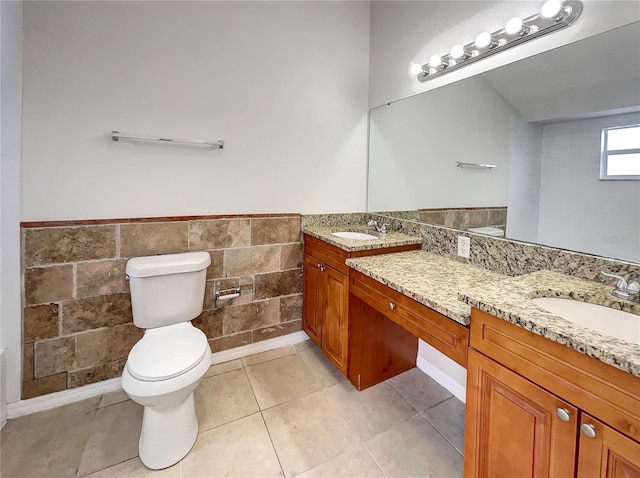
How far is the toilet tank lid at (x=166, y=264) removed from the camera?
165cm

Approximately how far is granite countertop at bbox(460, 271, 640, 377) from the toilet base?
138 centimetres

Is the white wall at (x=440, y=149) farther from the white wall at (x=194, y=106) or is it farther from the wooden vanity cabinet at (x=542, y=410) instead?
the wooden vanity cabinet at (x=542, y=410)

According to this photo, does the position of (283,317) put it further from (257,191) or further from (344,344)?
(257,191)

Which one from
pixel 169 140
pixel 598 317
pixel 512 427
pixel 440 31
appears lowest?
pixel 512 427

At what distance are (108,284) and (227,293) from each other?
27.4 inches

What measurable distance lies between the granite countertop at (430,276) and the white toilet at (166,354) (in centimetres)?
93

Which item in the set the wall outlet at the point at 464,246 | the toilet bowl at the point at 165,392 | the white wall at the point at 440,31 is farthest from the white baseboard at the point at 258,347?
the white wall at the point at 440,31

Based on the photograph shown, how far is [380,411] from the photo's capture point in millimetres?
1734

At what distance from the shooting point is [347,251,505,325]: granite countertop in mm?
1156

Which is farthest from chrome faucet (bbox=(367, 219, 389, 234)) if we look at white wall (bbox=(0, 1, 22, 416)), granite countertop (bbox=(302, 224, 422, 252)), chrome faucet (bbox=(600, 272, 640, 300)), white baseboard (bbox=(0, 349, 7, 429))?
white baseboard (bbox=(0, 349, 7, 429))

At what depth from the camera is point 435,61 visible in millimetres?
1823

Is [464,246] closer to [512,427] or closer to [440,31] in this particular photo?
[512,427]

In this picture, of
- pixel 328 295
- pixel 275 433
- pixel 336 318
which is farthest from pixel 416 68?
pixel 275 433

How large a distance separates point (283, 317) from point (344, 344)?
0.69 meters
